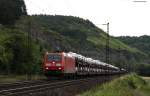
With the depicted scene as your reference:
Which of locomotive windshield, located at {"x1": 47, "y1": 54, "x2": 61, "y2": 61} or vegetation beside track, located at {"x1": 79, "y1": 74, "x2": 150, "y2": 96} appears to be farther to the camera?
locomotive windshield, located at {"x1": 47, "y1": 54, "x2": 61, "y2": 61}

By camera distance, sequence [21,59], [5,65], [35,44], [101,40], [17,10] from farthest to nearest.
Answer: [101,40], [17,10], [35,44], [21,59], [5,65]

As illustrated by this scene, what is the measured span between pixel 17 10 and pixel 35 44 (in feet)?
87.1

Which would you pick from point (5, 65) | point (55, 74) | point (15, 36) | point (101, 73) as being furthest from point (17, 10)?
point (55, 74)

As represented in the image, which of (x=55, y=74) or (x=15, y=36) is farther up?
(x=15, y=36)

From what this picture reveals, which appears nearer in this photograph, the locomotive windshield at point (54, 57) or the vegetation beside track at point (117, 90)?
the vegetation beside track at point (117, 90)

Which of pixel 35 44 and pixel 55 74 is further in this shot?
pixel 35 44

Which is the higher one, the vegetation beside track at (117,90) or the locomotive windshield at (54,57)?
the locomotive windshield at (54,57)

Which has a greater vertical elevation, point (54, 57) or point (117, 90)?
point (54, 57)

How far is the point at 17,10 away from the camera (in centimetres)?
10294

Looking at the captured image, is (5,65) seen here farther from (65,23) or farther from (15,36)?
(65,23)

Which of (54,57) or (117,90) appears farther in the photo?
(54,57)

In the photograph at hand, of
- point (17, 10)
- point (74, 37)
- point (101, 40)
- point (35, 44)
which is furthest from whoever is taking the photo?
point (101, 40)

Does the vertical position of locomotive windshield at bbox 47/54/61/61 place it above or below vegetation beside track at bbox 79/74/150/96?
above

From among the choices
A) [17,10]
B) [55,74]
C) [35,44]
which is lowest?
[55,74]
